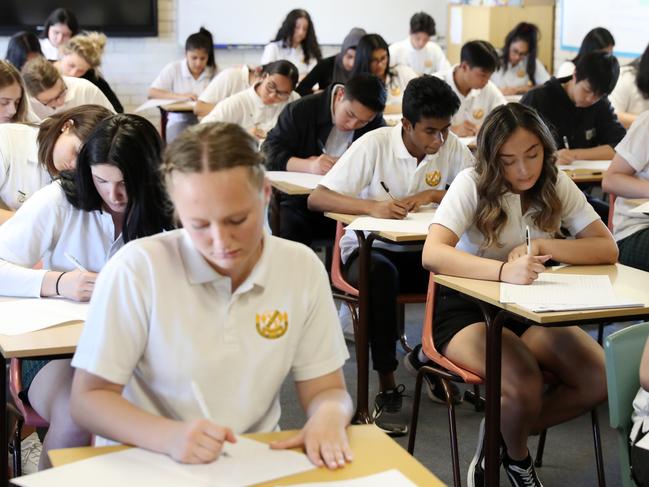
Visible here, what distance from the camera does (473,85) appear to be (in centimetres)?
569

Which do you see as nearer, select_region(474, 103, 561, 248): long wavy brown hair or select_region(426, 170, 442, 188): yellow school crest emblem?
select_region(474, 103, 561, 248): long wavy brown hair

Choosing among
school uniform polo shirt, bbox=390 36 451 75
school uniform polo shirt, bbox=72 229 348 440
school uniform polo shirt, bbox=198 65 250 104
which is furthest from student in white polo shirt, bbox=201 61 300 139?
school uniform polo shirt, bbox=72 229 348 440

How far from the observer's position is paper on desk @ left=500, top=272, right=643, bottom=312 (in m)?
2.44

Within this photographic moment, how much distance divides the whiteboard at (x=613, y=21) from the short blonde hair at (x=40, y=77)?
4725mm

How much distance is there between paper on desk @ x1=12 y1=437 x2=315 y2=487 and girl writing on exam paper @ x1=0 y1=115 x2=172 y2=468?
80cm

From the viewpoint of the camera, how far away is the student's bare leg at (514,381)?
2617 millimetres

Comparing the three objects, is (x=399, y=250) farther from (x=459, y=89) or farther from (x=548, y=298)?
(x=459, y=89)

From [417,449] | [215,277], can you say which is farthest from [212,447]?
[417,449]

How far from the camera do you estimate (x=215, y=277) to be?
64.6 inches

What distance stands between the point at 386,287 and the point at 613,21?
5.41 m

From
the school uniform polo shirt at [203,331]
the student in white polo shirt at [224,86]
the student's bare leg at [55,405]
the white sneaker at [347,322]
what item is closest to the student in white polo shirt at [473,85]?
the white sneaker at [347,322]

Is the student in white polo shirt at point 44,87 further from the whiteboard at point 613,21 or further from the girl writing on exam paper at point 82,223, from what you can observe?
the whiteboard at point 613,21

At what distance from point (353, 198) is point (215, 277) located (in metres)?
1.93

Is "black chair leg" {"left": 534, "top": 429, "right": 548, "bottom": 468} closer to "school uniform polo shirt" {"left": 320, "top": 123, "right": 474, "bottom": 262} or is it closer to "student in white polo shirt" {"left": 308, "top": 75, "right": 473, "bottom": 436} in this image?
"student in white polo shirt" {"left": 308, "top": 75, "right": 473, "bottom": 436}
